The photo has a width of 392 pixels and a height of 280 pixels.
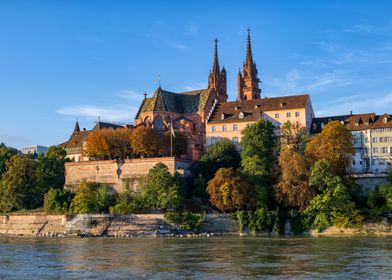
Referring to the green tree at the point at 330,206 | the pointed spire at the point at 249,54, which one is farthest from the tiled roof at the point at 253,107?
the pointed spire at the point at 249,54

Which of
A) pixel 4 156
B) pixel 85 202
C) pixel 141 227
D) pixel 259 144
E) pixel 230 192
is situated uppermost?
pixel 259 144

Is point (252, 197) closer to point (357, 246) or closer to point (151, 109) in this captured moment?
point (357, 246)

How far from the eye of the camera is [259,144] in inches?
3588

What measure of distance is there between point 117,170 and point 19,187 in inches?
606

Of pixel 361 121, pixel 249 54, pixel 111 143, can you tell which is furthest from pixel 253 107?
pixel 249 54

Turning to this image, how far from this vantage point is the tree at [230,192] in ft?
263

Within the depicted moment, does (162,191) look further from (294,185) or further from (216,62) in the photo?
(216,62)

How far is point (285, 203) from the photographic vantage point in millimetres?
80938

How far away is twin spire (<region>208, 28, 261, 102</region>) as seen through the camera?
13150 centimetres

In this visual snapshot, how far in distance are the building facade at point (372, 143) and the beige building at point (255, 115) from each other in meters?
8.14

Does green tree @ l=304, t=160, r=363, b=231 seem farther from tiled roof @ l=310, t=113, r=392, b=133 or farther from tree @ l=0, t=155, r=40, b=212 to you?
tree @ l=0, t=155, r=40, b=212

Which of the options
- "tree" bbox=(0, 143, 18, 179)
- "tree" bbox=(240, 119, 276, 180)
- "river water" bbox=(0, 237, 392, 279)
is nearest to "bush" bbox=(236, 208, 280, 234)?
"tree" bbox=(240, 119, 276, 180)

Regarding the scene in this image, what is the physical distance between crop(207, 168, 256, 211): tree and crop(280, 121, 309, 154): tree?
48.4 ft

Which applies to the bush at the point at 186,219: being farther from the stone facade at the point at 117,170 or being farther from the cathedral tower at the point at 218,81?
the cathedral tower at the point at 218,81
